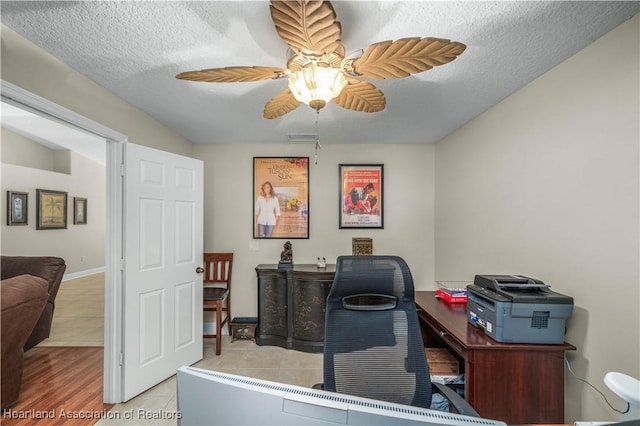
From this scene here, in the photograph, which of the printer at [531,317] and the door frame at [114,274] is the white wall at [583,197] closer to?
the printer at [531,317]

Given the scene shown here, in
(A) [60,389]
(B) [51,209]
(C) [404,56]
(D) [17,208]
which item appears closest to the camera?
(C) [404,56]

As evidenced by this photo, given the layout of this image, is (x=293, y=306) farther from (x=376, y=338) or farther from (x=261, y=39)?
(x=261, y=39)

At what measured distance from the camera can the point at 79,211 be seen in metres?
6.26

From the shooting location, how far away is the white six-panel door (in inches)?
87.2

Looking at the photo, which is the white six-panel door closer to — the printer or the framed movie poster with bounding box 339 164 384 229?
the framed movie poster with bounding box 339 164 384 229

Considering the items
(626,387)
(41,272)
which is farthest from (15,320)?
(626,387)

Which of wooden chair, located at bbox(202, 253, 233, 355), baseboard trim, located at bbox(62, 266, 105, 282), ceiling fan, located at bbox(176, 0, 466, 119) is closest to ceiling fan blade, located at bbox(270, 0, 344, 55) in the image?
ceiling fan, located at bbox(176, 0, 466, 119)

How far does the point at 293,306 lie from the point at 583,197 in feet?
8.62

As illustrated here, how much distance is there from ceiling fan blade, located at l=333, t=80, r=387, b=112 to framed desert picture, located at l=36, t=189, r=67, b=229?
685cm

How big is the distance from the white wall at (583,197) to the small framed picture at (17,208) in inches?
301

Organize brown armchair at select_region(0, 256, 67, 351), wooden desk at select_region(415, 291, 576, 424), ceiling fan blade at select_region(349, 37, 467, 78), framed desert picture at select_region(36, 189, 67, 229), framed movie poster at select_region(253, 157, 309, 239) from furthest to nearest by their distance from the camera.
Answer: framed desert picture at select_region(36, 189, 67, 229) < framed movie poster at select_region(253, 157, 309, 239) < brown armchair at select_region(0, 256, 67, 351) < wooden desk at select_region(415, 291, 576, 424) < ceiling fan blade at select_region(349, 37, 467, 78)

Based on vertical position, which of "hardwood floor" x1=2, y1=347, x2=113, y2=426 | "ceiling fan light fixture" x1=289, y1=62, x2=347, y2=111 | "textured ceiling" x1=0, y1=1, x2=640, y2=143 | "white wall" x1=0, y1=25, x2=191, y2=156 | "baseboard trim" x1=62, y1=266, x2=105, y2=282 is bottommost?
"hardwood floor" x1=2, y1=347, x2=113, y2=426

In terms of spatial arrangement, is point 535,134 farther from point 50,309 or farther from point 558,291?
point 50,309

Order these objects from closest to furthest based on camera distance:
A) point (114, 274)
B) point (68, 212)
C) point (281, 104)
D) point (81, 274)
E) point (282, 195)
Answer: point (281, 104) < point (114, 274) < point (282, 195) < point (68, 212) < point (81, 274)
